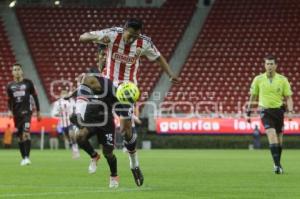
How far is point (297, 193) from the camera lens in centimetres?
988

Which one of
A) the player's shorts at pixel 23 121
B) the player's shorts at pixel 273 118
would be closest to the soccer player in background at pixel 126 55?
the player's shorts at pixel 273 118

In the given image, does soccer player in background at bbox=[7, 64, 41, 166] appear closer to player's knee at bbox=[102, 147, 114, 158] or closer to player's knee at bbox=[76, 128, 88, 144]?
player's knee at bbox=[76, 128, 88, 144]

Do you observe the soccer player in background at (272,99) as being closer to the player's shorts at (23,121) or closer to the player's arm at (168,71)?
the player's arm at (168,71)

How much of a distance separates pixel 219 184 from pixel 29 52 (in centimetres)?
2782

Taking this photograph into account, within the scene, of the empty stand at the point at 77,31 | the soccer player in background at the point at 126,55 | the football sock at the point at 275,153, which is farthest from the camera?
the empty stand at the point at 77,31

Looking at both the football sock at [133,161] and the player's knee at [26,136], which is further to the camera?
the player's knee at [26,136]

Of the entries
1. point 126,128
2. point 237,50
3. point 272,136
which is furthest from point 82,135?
point 237,50

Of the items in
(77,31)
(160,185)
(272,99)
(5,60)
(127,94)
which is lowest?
(160,185)

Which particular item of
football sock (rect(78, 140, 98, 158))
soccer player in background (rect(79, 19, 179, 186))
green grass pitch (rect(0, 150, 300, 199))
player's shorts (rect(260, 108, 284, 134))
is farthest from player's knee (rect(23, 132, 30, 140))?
soccer player in background (rect(79, 19, 179, 186))

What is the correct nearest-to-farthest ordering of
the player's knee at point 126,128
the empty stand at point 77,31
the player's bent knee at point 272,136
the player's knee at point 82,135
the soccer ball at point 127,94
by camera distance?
Answer: the soccer ball at point 127,94, the player's knee at point 126,128, the player's knee at point 82,135, the player's bent knee at point 272,136, the empty stand at point 77,31

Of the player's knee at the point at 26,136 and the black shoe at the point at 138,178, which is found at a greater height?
the player's knee at the point at 26,136

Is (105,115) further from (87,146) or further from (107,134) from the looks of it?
(87,146)

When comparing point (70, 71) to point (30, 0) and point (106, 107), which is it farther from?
point (106, 107)

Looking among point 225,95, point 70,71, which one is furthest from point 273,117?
point 70,71
